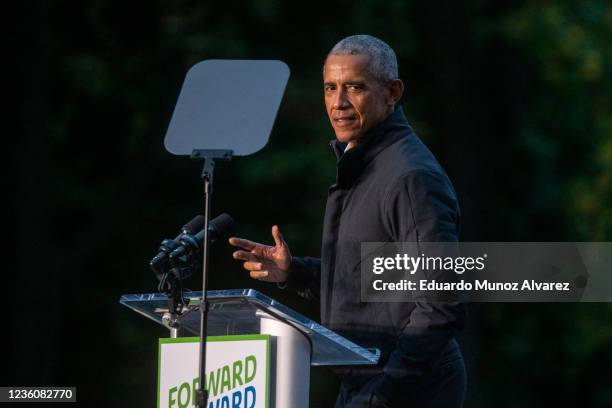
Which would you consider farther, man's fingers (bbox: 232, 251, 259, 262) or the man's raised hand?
the man's raised hand

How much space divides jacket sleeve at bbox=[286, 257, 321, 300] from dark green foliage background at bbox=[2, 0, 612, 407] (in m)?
7.10

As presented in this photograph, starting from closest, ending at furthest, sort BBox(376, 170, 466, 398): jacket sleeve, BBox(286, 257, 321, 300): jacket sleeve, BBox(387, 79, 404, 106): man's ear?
BBox(376, 170, 466, 398): jacket sleeve < BBox(387, 79, 404, 106): man's ear < BBox(286, 257, 321, 300): jacket sleeve

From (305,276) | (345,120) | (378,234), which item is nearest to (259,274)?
(305,276)

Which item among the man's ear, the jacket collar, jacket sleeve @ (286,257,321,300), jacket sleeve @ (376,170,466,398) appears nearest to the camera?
jacket sleeve @ (376,170,466,398)

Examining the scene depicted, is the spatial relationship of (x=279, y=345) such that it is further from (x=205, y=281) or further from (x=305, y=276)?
(x=305, y=276)

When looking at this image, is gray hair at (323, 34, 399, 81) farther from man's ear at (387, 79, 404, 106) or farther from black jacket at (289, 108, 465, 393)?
black jacket at (289, 108, 465, 393)

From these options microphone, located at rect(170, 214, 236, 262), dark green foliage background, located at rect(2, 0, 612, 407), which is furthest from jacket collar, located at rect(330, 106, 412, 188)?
dark green foliage background, located at rect(2, 0, 612, 407)

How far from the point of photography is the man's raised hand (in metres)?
4.98

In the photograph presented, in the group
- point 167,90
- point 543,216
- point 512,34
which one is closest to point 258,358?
point 167,90

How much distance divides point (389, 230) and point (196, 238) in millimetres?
664

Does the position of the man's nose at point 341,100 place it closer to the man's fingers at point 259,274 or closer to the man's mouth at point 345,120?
the man's mouth at point 345,120

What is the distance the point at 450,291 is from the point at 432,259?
12cm

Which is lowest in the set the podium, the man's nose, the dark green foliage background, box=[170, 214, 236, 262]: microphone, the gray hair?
the podium

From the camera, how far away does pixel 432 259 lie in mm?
4422
